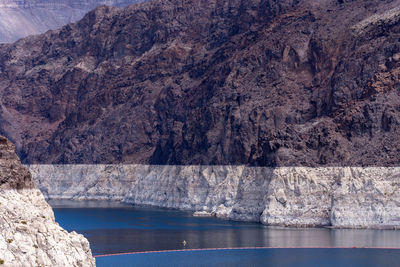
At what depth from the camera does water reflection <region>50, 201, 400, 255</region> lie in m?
124

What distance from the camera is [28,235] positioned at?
2434 inches

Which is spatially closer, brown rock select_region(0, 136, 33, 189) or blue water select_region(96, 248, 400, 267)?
brown rock select_region(0, 136, 33, 189)

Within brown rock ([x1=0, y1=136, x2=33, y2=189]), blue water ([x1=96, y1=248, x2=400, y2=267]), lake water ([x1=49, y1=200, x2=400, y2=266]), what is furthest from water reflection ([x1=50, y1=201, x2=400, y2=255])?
brown rock ([x1=0, y1=136, x2=33, y2=189])

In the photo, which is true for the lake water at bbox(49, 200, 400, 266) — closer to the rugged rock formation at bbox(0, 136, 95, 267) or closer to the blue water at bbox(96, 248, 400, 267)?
the blue water at bbox(96, 248, 400, 267)

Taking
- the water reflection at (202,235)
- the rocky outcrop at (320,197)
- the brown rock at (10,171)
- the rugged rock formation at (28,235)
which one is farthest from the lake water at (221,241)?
the rugged rock formation at (28,235)

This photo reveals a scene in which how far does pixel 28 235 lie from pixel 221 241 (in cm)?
6910

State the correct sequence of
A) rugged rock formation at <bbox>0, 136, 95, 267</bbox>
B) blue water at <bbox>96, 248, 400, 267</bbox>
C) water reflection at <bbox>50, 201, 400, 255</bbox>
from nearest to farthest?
rugged rock formation at <bbox>0, 136, 95, 267</bbox> < blue water at <bbox>96, 248, 400, 267</bbox> < water reflection at <bbox>50, 201, 400, 255</bbox>

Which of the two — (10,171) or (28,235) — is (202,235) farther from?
(28,235)

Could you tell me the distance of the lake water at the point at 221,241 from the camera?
10962 cm

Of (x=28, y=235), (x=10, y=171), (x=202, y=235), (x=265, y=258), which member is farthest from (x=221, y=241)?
(x=28, y=235)

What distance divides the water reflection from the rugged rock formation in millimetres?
49376

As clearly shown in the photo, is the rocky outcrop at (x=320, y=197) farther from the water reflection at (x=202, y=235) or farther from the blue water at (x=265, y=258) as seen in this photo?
the blue water at (x=265, y=258)

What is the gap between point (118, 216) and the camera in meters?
185

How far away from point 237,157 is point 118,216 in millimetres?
25246
